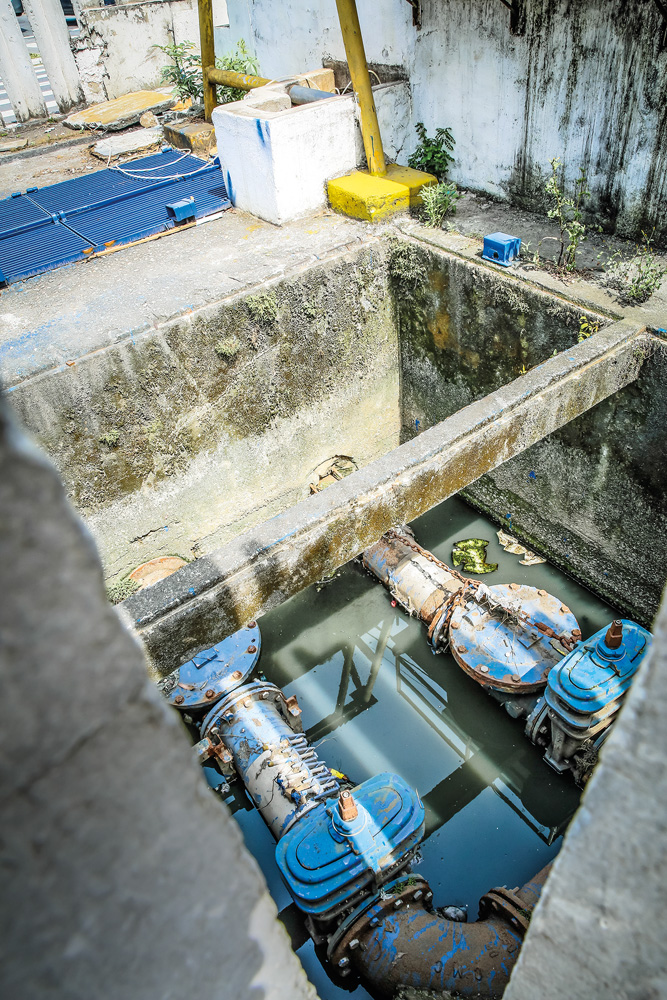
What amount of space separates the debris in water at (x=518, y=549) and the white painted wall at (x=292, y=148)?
3.56 m

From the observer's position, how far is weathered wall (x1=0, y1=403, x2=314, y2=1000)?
752 mm

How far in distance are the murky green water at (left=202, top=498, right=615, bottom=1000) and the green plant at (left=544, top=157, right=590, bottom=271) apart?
241cm

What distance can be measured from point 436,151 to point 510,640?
4.60m

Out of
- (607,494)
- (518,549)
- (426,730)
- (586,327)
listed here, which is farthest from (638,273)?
(426,730)

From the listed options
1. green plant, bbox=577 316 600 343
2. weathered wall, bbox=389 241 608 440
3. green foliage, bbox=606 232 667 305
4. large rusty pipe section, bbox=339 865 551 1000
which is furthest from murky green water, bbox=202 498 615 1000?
green foliage, bbox=606 232 667 305

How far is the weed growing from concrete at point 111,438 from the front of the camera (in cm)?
484

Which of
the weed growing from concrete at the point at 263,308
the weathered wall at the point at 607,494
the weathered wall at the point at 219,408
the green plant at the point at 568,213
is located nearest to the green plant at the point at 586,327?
the weathered wall at the point at 607,494

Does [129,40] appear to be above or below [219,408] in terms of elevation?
above

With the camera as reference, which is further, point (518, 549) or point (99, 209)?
point (99, 209)

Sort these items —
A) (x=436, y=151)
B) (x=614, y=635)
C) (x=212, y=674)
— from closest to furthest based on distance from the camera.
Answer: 1. (x=614, y=635)
2. (x=212, y=674)
3. (x=436, y=151)

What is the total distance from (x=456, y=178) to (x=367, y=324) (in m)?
1.81

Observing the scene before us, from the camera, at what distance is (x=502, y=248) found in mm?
4898

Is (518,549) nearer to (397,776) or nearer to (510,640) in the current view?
(510,640)

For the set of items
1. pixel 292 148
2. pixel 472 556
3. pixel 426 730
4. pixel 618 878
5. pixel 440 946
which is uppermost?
pixel 292 148
